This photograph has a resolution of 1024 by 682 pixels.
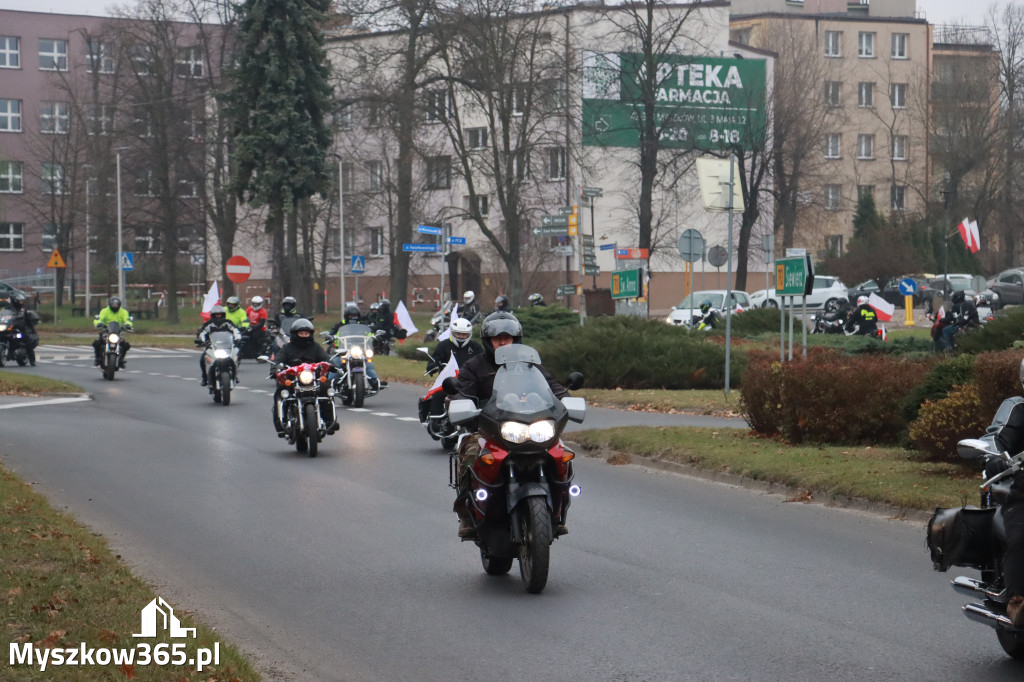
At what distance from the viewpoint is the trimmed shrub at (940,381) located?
14555 mm

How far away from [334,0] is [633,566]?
40.2 meters

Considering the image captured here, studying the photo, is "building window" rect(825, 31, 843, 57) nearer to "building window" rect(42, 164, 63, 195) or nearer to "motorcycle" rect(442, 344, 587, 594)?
"building window" rect(42, 164, 63, 195)

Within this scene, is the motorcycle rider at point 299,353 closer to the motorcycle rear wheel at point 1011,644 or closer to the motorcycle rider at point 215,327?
the motorcycle rider at point 215,327

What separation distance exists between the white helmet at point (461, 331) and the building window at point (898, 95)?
77.2 meters

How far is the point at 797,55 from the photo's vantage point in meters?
80.6

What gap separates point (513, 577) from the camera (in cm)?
947

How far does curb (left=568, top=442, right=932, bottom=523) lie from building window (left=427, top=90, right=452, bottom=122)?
105 feet

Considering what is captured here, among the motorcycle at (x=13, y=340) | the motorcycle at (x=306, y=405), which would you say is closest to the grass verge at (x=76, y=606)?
the motorcycle at (x=306, y=405)

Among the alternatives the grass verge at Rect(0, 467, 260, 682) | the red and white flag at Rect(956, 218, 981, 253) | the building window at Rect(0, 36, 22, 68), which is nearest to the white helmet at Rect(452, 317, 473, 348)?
the grass verge at Rect(0, 467, 260, 682)

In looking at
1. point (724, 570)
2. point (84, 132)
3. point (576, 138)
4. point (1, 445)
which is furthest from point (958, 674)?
point (84, 132)

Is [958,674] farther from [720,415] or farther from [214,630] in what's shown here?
[720,415]

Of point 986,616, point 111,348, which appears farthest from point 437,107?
point 986,616

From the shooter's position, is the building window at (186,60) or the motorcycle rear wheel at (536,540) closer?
the motorcycle rear wheel at (536,540)

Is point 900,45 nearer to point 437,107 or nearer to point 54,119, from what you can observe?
point 54,119
